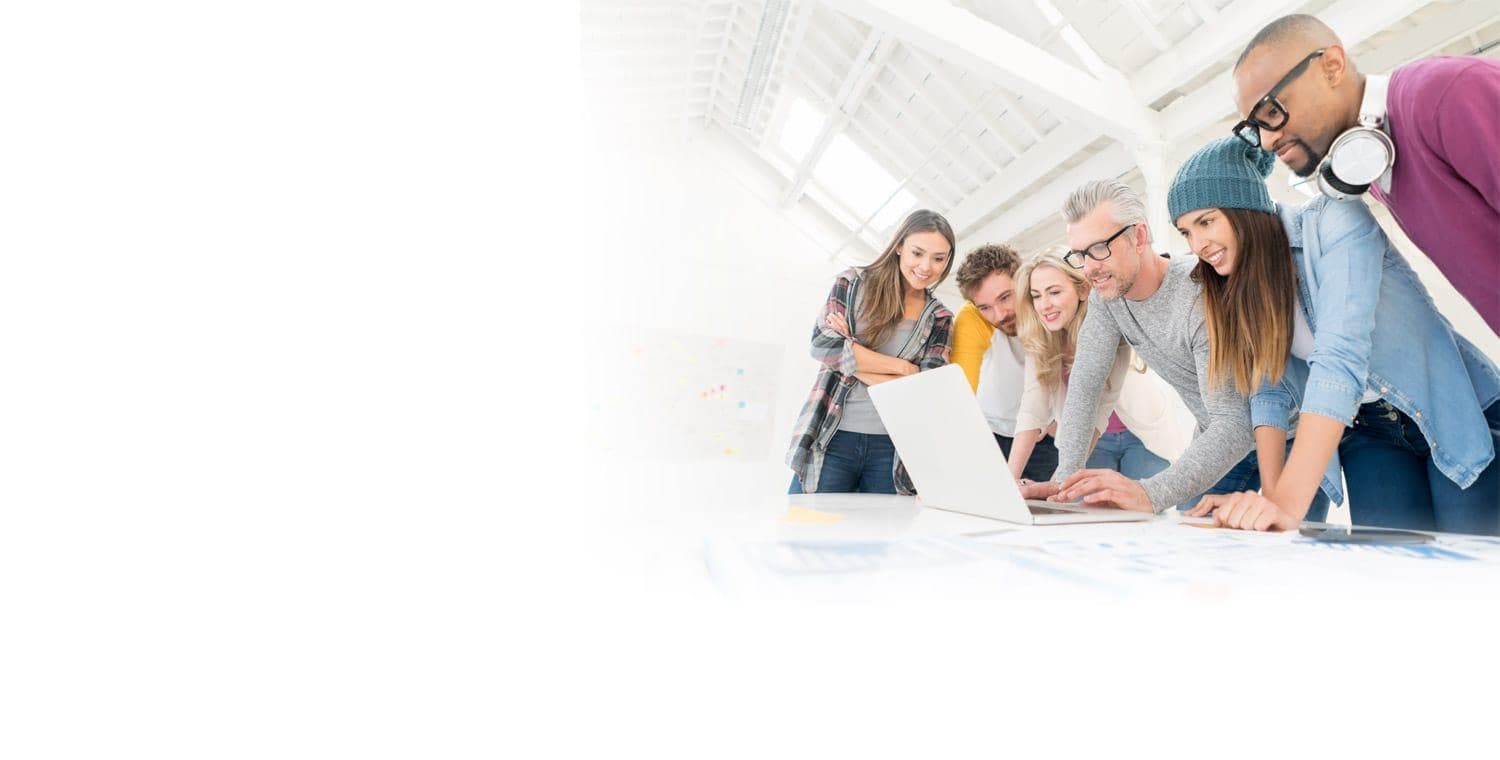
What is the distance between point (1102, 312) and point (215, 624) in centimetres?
132

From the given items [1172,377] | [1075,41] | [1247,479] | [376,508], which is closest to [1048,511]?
[1172,377]

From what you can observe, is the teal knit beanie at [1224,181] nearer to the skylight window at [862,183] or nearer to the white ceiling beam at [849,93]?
the white ceiling beam at [849,93]

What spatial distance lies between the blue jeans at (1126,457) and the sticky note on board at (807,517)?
1.08m

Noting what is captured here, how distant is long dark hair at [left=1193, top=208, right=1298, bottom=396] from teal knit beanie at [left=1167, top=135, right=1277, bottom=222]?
0.02 meters

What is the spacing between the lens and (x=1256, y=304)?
3.07 ft

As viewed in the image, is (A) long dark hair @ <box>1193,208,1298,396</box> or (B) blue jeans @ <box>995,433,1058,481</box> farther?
(B) blue jeans @ <box>995,433,1058,481</box>

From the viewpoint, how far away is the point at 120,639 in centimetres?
27

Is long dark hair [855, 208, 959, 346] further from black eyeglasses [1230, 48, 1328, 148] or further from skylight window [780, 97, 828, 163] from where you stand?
skylight window [780, 97, 828, 163]

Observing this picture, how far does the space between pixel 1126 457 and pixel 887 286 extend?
77 cm

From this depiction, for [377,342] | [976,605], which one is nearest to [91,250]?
[377,342]

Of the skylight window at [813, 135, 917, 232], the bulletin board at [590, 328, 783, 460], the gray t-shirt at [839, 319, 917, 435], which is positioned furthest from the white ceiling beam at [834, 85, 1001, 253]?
the gray t-shirt at [839, 319, 917, 435]

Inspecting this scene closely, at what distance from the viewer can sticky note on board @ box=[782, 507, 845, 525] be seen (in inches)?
29.3

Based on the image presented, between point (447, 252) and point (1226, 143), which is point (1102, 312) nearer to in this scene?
point (1226, 143)

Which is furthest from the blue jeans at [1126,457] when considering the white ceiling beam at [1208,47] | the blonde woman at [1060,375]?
the white ceiling beam at [1208,47]
